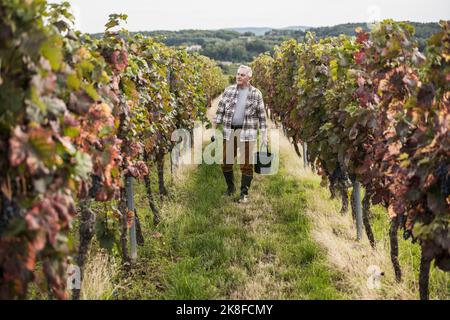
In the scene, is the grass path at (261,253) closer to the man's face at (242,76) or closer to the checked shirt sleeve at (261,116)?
the checked shirt sleeve at (261,116)

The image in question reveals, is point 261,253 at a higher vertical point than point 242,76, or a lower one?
lower

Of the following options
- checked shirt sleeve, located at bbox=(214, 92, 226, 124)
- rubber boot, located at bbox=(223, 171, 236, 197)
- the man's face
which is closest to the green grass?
rubber boot, located at bbox=(223, 171, 236, 197)

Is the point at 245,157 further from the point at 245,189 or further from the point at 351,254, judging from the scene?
the point at 351,254

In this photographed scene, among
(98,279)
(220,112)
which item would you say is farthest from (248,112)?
(98,279)

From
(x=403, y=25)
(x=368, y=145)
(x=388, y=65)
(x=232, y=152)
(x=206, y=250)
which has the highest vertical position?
(x=403, y=25)

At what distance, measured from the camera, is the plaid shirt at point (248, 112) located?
21.9 ft

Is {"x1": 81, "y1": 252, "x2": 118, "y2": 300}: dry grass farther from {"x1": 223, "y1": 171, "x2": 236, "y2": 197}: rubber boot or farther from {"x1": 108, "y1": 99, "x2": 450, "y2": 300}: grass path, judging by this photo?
{"x1": 223, "y1": 171, "x2": 236, "y2": 197}: rubber boot

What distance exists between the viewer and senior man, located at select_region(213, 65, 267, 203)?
6668 mm

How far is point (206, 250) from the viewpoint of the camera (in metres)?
4.67

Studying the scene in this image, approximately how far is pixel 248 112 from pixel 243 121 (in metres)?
0.15

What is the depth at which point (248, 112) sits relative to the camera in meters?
6.68
